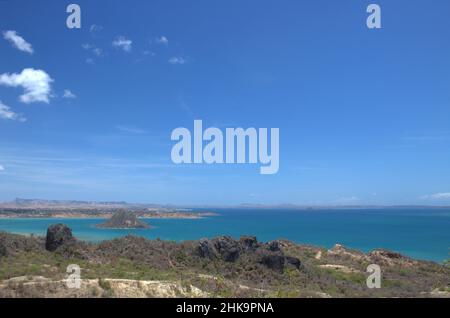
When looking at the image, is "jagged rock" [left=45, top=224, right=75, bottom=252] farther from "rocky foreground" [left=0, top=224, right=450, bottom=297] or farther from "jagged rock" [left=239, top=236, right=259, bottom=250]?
"jagged rock" [left=239, top=236, right=259, bottom=250]

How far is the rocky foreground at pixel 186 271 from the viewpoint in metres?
17.2

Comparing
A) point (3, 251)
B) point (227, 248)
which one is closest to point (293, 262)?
point (227, 248)

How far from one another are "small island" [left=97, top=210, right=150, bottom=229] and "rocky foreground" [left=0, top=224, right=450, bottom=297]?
272ft

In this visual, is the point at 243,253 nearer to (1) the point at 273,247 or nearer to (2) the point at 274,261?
(1) the point at 273,247

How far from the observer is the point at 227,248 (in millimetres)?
29312

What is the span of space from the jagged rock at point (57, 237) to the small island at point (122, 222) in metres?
83.3

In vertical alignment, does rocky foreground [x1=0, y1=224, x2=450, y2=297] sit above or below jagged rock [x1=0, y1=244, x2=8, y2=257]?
below

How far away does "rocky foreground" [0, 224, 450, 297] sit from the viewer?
17250 millimetres

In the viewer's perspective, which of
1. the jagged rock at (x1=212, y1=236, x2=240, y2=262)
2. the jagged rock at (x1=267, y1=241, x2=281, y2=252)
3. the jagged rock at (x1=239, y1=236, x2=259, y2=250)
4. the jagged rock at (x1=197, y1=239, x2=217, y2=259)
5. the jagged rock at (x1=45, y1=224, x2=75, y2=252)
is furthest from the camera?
the jagged rock at (x1=239, y1=236, x2=259, y2=250)

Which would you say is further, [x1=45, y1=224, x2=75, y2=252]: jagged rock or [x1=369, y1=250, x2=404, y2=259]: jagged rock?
[x1=369, y1=250, x2=404, y2=259]: jagged rock

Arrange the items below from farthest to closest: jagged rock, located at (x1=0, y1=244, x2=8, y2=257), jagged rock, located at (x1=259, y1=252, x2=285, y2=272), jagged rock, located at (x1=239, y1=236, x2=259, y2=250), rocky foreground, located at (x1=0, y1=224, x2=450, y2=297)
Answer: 1. jagged rock, located at (x1=239, y1=236, x2=259, y2=250)
2. jagged rock, located at (x1=259, y1=252, x2=285, y2=272)
3. jagged rock, located at (x1=0, y1=244, x2=8, y2=257)
4. rocky foreground, located at (x1=0, y1=224, x2=450, y2=297)

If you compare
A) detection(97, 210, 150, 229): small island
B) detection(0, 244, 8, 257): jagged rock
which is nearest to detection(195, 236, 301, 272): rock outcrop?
detection(0, 244, 8, 257): jagged rock
